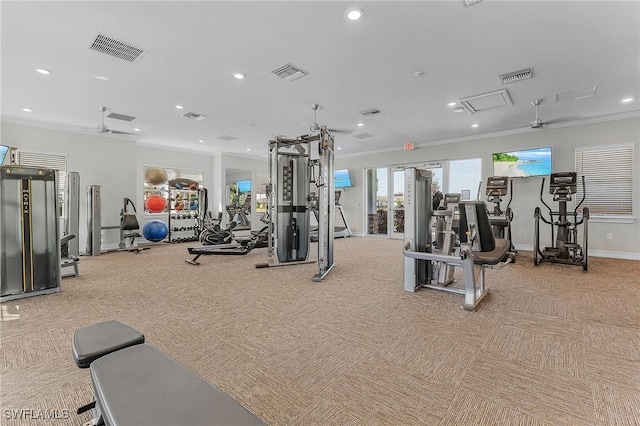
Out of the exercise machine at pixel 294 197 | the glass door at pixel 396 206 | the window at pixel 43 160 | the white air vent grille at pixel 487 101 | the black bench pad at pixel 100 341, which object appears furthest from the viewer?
the glass door at pixel 396 206

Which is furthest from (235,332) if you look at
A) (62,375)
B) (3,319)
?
(3,319)

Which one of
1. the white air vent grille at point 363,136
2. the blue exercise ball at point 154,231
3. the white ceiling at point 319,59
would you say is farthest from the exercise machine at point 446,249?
the blue exercise ball at point 154,231

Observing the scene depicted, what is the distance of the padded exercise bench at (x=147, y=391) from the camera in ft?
2.72

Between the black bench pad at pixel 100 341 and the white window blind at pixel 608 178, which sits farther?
the white window blind at pixel 608 178

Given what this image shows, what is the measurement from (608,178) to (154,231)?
1054cm

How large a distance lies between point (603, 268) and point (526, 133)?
11.1ft

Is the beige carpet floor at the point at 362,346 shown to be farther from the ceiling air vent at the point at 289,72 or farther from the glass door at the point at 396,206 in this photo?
the glass door at the point at 396,206

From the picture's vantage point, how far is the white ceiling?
281 cm

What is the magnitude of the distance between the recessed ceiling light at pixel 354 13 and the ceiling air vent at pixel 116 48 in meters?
2.45

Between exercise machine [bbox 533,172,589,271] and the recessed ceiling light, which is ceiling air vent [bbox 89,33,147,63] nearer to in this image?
the recessed ceiling light

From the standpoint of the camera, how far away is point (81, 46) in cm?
337

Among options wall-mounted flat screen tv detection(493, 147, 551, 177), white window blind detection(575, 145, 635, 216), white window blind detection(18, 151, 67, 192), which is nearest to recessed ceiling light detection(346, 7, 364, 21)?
wall-mounted flat screen tv detection(493, 147, 551, 177)

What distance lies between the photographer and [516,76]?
414 cm

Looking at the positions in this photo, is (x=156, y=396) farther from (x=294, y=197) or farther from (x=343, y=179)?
(x=343, y=179)
